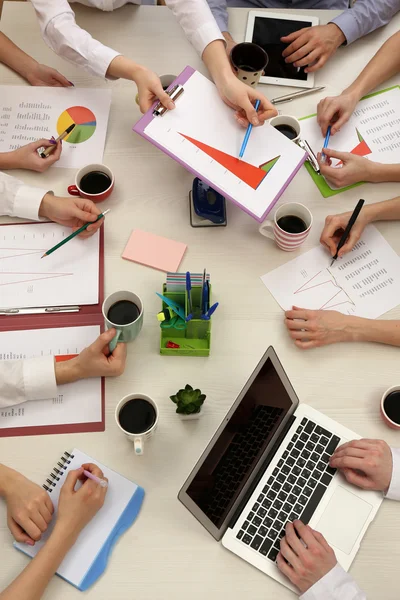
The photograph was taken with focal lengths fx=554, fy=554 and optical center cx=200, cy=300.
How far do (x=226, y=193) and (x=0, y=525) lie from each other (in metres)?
0.81

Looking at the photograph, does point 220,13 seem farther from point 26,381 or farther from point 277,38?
point 26,381

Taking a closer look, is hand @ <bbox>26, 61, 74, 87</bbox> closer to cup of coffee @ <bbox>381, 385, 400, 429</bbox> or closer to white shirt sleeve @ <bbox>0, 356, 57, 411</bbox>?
white shirt sleeve @ <bbox>0, 356, 57, 411</bbox>

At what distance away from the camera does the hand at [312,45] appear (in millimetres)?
1482

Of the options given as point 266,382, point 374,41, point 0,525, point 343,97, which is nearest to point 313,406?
point 266,382

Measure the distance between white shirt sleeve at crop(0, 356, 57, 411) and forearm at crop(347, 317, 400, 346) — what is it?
64 cm

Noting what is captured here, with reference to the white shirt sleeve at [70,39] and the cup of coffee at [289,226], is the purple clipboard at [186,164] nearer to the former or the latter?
the cup of coffee at [289,226]

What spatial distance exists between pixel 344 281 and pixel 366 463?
43cm

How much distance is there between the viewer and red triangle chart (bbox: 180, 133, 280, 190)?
1.24 m

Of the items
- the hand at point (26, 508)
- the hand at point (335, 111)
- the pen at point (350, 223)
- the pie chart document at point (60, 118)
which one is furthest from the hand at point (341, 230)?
the hand at point (26, 508)

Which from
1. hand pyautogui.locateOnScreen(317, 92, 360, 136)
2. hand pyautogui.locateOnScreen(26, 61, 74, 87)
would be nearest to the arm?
hand pyautogui.locateOnScreen(26, 61, 74, 87)

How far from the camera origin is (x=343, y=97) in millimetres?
1438

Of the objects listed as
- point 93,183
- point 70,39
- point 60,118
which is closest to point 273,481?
point 93,183

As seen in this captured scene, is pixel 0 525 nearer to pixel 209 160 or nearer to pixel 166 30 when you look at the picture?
pixel 209 160

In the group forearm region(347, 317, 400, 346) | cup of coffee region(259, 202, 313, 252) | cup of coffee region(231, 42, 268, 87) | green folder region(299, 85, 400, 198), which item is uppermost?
cup of coffee region(231, 42, 268, 87)
